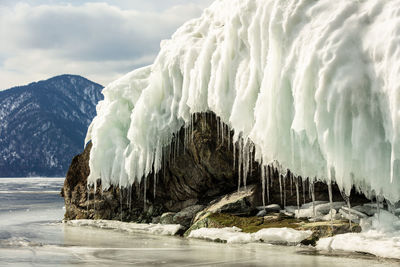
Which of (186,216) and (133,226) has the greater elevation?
(186,216)

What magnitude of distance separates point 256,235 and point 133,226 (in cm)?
500

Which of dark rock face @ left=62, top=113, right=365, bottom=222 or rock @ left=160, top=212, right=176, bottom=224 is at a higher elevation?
dark rock face @ left=62, top=113, right=365, bottom=222

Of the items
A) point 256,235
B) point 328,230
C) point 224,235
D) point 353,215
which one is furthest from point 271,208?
point 328,230

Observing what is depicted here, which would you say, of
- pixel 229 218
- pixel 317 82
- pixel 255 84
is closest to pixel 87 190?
pixel 229 218

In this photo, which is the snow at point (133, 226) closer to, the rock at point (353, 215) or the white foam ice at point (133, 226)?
the white foam ice at point (133, 226)

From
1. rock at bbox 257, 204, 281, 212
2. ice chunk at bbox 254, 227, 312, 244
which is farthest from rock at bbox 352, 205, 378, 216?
rock at bbox 257, 204, 281, 212

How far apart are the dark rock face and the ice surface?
1.43 m

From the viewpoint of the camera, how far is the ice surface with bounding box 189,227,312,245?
931 cm

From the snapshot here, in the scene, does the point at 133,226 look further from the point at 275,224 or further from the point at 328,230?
the point at 328,230

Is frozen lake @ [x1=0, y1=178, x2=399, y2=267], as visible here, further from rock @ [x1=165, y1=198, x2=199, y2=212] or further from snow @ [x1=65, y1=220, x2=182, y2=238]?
rock @ [x1=165, y1=198, x2=199, y2=212]

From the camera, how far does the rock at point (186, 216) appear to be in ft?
42.2

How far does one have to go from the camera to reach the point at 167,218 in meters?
13.4

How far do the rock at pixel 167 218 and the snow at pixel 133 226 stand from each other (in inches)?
12.1

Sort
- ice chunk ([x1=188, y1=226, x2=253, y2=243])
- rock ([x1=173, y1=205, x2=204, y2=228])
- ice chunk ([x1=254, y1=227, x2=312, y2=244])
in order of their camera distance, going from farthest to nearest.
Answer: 1. rock ([x1=173, y1=205, x2=204, y2=228])
2. ice chunk ([x1=188, y1=226, x2=253, y2=243])
3. ice chunk ([x1=254, y1=227, x2=312, y2=244])
